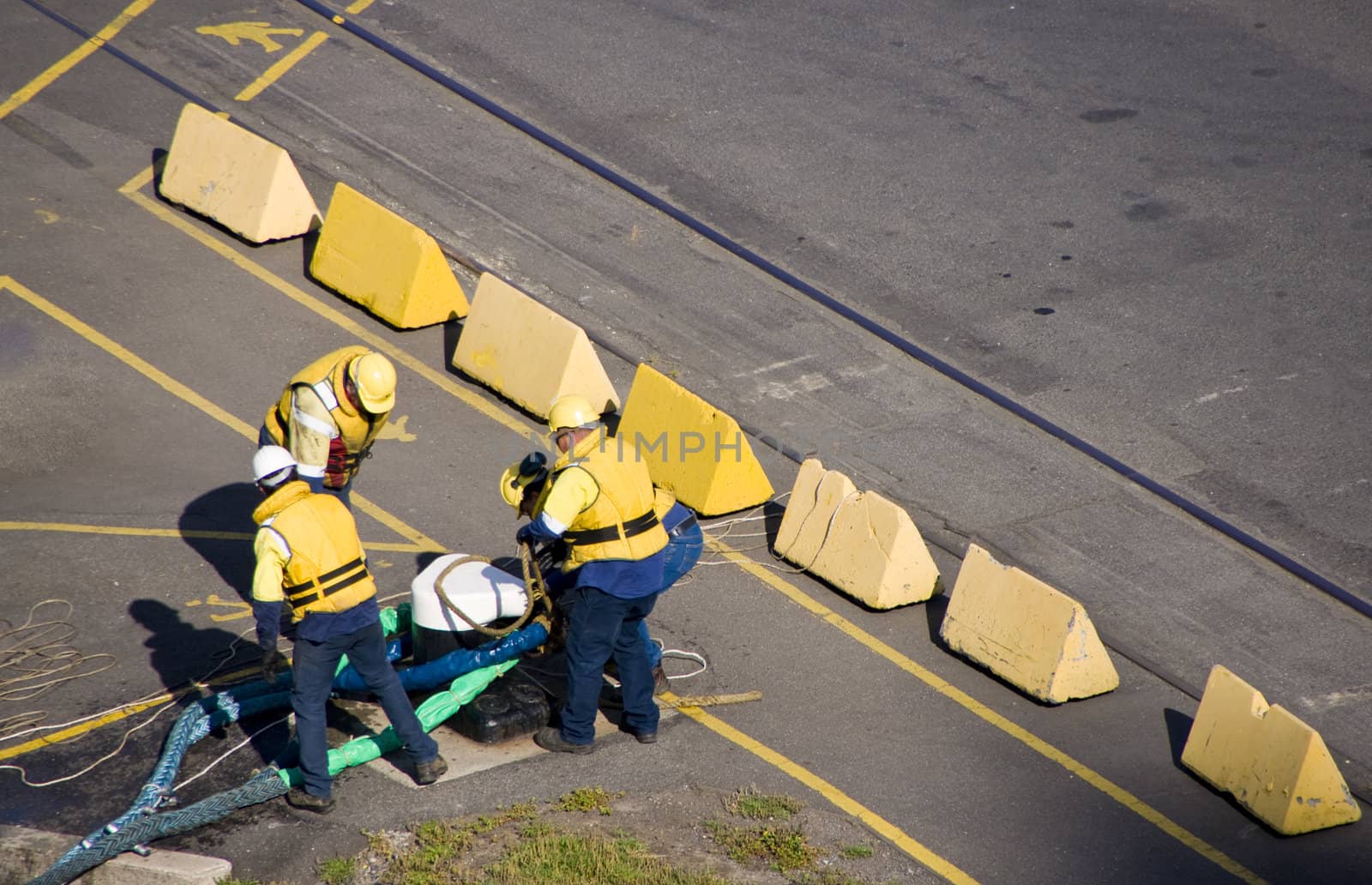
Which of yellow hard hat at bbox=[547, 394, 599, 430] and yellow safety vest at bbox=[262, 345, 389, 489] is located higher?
yellow hard hat at bbox=[547, 394, 599, 430]

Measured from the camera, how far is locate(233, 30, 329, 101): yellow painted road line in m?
15.5

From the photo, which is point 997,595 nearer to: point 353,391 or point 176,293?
point 353,391

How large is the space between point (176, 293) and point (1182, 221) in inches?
370

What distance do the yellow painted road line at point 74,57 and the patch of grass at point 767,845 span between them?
36.9 feet

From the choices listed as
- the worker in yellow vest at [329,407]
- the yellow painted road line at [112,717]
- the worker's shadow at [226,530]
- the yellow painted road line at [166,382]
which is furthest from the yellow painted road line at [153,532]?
the yellow painted road line at [112,717]

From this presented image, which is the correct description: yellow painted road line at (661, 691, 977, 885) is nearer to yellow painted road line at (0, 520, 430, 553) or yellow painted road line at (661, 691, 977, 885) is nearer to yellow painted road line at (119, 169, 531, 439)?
yellow painted road line at (0, 520, 430, 553)

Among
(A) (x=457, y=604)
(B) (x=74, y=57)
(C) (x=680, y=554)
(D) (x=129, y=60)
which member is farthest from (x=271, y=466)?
(B) (x=74, y=57)

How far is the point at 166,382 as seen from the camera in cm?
1146

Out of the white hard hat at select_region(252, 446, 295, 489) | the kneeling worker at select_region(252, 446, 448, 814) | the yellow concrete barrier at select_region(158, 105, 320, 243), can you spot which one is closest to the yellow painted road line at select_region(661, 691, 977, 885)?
the kneeling worker at select_region(252, 446, 448, 814)

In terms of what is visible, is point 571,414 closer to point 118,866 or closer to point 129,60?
point 118,866

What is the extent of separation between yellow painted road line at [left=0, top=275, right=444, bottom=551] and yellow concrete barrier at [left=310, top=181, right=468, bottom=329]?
181 cm

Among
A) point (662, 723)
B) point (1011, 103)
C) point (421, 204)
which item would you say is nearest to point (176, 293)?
point (421, 204)

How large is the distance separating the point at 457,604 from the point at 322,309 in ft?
16.9

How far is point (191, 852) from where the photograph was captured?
7297mm
